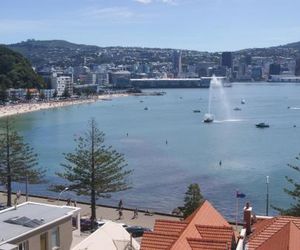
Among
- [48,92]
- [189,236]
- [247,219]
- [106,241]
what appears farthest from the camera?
[48,92]

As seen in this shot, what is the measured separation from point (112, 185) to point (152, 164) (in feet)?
65.1

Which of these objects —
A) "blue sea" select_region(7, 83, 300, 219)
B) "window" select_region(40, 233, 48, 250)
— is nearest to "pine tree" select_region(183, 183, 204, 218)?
"blue sea" select_region(7, 83, 300, 219)

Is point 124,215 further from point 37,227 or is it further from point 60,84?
point 60,84

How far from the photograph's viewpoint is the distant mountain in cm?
13325

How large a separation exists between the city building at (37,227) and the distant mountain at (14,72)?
120999mm

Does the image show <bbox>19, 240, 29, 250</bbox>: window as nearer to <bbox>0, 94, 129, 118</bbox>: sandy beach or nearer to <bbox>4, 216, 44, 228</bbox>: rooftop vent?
<bbox>4, 216, 44, 228</bbox>: rooftop vent

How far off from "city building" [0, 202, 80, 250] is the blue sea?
1637 centimetres

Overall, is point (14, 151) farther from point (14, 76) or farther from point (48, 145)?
point (14, 76)

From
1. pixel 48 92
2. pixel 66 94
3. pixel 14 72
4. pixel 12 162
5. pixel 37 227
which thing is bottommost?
pixel 66 94

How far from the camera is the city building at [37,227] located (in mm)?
11031

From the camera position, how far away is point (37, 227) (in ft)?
37.4

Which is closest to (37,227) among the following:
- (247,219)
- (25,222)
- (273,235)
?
(25,222)

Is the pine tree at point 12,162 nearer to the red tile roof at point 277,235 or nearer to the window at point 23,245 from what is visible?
the window at point 23,245

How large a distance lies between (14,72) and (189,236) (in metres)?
132
